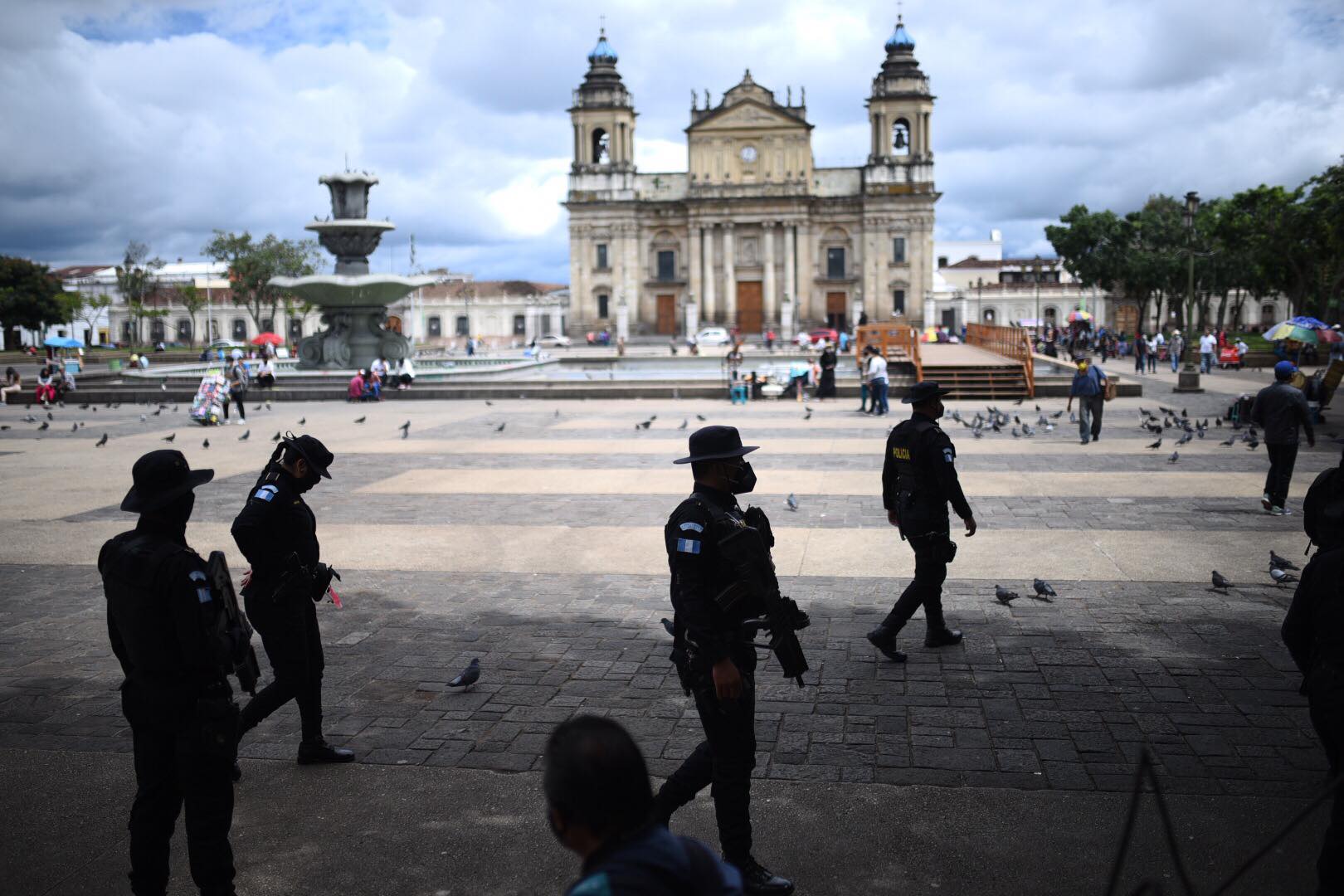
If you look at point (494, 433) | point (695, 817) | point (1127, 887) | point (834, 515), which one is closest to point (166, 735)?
point (695, 817)

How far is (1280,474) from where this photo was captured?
35.1 ft

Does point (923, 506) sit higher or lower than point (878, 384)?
→ lower

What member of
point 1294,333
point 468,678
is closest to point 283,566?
point 468,678

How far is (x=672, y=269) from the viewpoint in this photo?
7256 centimetres

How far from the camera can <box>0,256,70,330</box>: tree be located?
6525 centimetres

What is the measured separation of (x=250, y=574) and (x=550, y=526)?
584 cm

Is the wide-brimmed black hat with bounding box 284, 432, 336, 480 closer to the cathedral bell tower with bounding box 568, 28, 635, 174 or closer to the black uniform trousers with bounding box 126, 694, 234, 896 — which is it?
the black uniform trousers with bounding box 126, 694, 234, 896

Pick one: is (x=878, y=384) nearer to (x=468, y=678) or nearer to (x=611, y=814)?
(x=468, y=678)

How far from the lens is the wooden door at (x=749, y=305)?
235 ft

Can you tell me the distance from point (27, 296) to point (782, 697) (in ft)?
238

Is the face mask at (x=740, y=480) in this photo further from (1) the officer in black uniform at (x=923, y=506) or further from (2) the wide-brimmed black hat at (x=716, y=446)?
(1) the officer in black uniform at (x=923, y=506)

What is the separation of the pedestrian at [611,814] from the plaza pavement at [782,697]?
6.79 feet

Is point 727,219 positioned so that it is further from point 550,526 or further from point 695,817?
point 695,817

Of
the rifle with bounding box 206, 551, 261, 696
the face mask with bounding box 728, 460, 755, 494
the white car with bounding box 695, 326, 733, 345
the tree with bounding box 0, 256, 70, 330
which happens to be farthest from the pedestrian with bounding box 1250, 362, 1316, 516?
the tree with bounding box 0, 256, 70, 330
